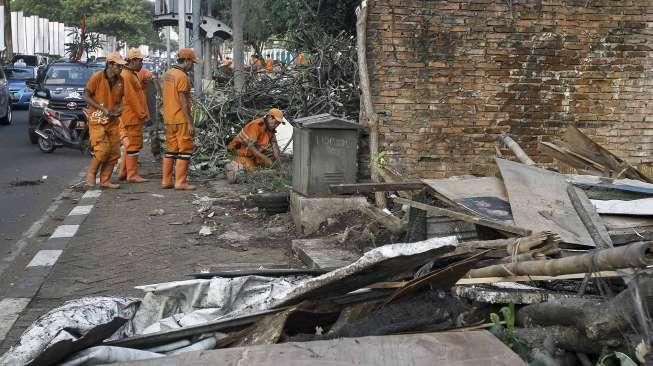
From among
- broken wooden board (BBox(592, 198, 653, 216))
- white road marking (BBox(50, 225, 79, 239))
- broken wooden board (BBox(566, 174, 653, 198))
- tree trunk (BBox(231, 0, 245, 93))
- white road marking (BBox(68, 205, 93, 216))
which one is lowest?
white road marking (BBox(50, 225, 79, 239))

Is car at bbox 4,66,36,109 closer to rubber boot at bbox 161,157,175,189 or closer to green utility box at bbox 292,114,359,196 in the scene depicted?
rubber boot at bbox 161,157,175,189

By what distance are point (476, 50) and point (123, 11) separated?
50145 millimetres

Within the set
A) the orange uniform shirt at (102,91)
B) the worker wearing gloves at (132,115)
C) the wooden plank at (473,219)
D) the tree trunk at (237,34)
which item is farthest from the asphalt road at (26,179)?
the wooden plank at (473,219)

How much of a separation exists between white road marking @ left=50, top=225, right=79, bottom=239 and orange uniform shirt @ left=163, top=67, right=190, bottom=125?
93.6 inches

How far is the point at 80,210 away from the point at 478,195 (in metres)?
5.36

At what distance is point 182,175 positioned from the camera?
10.2 meters

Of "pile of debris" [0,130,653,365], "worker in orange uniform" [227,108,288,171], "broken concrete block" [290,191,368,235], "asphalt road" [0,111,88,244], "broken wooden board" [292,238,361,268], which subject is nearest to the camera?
"pile of debris" [0,130,653,365]

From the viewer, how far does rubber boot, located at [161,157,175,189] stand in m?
10.2

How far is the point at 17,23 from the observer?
47875 millimetres

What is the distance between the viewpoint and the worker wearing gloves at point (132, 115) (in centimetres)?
1040

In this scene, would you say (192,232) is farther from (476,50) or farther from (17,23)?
(17,23)

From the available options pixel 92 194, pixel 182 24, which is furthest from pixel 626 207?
pixel 182 24

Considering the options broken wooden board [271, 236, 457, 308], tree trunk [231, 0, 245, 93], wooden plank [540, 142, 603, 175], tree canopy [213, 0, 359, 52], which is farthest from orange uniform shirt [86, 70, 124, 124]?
broken wooden board [271, 236, 457, 308]

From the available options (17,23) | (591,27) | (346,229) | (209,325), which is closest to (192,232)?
(346,229)
